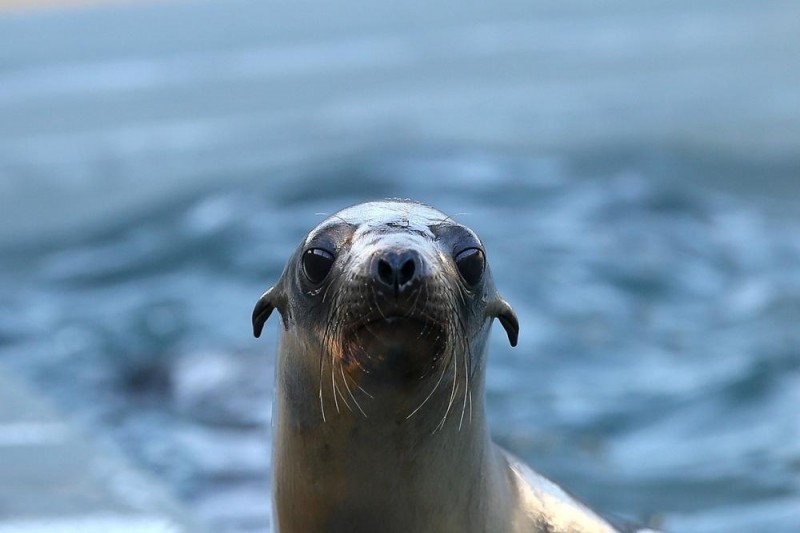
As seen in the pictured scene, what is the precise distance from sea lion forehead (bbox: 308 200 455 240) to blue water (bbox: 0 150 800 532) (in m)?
2.35

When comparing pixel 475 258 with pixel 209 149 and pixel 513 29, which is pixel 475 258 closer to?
pixel 209 149

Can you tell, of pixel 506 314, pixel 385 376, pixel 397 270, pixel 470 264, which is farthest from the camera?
pixel 506 314

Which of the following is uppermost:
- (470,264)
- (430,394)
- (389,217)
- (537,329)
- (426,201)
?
(426,201)

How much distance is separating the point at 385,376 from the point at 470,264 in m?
0.26

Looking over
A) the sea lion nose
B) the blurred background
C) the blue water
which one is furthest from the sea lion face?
the blue water

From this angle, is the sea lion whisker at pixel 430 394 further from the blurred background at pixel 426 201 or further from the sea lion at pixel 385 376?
the blurred background at pixel 426 201

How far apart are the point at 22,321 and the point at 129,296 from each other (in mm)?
798

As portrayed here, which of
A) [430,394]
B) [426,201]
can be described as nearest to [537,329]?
[426,201]

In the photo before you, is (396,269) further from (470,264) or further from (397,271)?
(470,264)

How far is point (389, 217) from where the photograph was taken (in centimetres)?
240

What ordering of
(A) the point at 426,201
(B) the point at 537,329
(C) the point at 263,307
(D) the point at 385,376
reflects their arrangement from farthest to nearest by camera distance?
(A) the point at 426,201 < (B) the point at 537,329 < (C) the point at 263,307 < (D) the point at 385,376

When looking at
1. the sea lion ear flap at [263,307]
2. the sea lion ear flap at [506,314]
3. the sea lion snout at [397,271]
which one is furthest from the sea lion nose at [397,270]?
the sea lion ear flap at [263,307]

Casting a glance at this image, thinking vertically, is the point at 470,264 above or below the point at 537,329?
below

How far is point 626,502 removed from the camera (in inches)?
237
